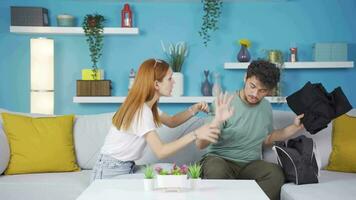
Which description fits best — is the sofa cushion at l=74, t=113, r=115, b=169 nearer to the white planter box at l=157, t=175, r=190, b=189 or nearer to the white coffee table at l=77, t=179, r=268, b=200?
the white coffee table at l=77, t=179, r=268, b=200

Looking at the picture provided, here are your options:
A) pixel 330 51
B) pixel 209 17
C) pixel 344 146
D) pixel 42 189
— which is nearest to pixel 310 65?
pixel 330 51

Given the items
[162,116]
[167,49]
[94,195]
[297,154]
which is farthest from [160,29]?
[94,195]

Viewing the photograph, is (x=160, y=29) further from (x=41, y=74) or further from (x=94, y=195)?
(x=94, y=195)

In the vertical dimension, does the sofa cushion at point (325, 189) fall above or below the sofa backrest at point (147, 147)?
below

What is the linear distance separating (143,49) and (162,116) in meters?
1.67

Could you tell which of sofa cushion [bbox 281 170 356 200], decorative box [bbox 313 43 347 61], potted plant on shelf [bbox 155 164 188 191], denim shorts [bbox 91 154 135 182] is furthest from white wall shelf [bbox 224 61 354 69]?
potted plant on shelf [bbox 155 164 188 191]

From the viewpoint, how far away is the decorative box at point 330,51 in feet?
15.0

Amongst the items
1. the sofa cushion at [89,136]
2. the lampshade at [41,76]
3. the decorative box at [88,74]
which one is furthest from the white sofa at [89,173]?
the decorative box at [88,74]

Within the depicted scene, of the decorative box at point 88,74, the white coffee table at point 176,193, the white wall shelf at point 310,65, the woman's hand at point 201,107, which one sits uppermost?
the white wall shelf at point 310,65

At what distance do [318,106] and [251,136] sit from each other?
0.42 m

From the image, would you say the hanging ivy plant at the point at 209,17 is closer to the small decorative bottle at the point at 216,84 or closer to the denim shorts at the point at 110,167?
the small decorative bottle at the point at 216,84

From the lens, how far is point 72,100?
15.6ft

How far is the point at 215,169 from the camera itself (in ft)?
9.19

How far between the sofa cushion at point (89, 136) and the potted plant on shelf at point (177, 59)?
1.16m
